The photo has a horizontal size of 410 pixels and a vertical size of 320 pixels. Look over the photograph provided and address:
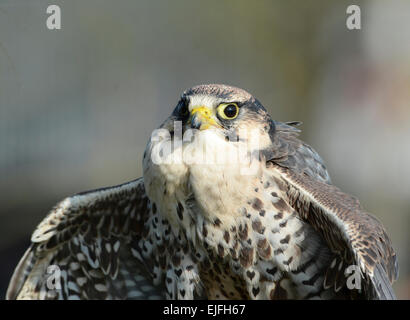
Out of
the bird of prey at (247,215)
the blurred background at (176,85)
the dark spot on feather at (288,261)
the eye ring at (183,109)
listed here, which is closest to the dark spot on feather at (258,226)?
the bird of prey at (247,215)

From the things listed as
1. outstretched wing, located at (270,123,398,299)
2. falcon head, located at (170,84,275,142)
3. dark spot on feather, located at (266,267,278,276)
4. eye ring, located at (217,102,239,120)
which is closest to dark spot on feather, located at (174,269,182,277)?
dark spot on feather, located at (266,267,278,276)

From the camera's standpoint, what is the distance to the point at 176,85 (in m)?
8.69

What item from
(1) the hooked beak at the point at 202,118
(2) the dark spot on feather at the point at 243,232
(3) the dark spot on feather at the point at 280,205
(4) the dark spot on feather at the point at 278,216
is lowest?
(2) the dark spot on feather at the point at 243,232

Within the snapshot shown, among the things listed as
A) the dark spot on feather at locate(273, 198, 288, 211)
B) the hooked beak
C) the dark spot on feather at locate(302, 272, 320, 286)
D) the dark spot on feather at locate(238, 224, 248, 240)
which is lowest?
the dark spot on feather at locate(302, 272, 320, 286)

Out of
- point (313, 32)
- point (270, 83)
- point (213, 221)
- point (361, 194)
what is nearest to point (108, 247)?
point (213, 221)

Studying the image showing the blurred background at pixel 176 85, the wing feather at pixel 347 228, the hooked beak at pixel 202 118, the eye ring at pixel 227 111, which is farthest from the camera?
the blurred background at pixel 176 85

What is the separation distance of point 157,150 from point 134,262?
47.7 inches

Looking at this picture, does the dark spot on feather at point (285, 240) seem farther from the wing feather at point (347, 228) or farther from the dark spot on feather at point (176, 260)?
the dark spot on feather at point (176, 260)

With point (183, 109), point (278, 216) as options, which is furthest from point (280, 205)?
point (183, 109)

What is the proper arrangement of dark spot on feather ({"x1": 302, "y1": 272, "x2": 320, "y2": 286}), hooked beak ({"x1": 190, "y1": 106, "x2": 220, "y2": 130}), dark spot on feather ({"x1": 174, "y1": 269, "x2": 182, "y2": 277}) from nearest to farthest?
hooked beak ({"x1": 190, "y1": 106, "x2": 220, "y2": 130}) → dark spot on feather ({"x1": 302, "y1": 272, "x2": 320, "y2": 286}) → dark spot on feather ({"x1": 174, "y1": 269, "x2": 182, "y2": 277})

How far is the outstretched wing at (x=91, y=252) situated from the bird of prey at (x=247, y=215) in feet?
1.05

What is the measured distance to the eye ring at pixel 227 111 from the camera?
3153mm

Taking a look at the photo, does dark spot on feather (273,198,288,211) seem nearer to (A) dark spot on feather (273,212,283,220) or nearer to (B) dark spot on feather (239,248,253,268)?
(A) dark spot on feather (273,212,283,220)

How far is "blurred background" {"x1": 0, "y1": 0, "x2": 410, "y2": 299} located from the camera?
7809 millimetres
